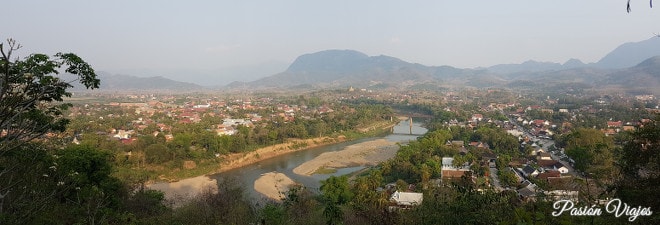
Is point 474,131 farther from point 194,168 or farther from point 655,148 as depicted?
point 655,148

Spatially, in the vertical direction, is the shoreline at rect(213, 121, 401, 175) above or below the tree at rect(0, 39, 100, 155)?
below

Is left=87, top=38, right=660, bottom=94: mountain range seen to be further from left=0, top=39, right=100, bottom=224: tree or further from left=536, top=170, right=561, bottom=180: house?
left=0, top=39, right=100, bottom=224: tree

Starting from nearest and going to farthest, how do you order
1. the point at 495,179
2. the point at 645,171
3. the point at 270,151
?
the point at 645,171 → the point at 495,179 → the point at 270,151

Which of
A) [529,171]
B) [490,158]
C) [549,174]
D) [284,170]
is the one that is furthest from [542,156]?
[284,170]

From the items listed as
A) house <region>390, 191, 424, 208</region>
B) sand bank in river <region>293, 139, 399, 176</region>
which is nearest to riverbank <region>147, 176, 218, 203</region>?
sand bank in river <region>293, 139, 399, 176</region>

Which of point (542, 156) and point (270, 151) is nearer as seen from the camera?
point (542, 156)

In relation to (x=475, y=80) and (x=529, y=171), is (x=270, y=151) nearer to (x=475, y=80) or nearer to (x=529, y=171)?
(x=529, y=171)

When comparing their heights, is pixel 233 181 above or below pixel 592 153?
below
